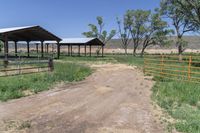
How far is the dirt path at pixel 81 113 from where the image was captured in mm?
5328

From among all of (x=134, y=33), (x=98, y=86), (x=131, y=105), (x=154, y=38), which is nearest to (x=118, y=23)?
(x=134, y=33)

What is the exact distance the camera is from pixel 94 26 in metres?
54.2

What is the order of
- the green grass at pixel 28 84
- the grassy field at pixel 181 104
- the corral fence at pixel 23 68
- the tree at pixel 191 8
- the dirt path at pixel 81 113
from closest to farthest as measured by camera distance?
the dirt path at pixel 81 113 < the grassy field at pixel 181 104 < the green grass at pixel 28 84 < the corral fence at pixel 23 68 < the tree at pixel 191 8

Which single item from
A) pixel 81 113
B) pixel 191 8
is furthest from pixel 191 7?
pixel 81 113

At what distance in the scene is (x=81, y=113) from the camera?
6.43 m

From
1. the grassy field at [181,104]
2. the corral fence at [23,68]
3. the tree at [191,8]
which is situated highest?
the tree at [191,8]

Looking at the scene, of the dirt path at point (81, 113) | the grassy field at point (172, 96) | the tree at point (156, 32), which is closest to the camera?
the dirt path at point (81, 113)

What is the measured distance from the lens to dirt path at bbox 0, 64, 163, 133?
17.5ft

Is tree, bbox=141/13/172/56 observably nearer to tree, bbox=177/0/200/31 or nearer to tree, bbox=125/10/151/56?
tree, bbox=125/10/151/56

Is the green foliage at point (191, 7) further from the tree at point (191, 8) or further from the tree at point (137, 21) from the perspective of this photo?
the tree at point (137, 21)

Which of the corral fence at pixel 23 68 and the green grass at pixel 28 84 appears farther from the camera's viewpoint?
the corral fence at pixel 23 68

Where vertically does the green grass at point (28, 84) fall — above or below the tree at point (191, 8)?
below

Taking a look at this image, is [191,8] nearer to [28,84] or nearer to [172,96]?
[172,96]

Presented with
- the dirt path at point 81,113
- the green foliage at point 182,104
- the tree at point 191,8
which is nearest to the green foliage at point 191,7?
the tree at point 191,8
